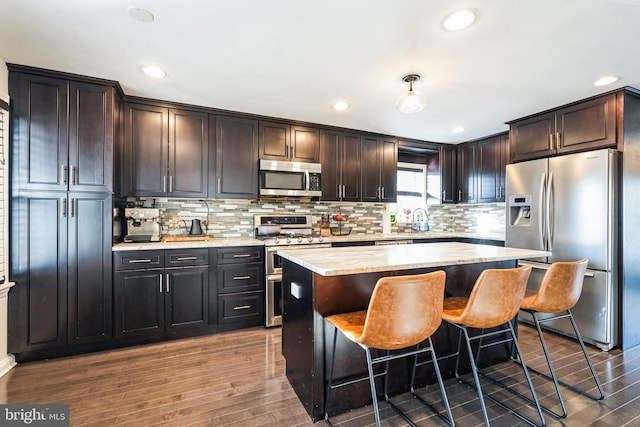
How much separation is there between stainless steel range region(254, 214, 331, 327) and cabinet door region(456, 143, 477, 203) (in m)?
2.49

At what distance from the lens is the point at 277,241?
327cm

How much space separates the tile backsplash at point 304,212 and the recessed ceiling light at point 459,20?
2.55 m

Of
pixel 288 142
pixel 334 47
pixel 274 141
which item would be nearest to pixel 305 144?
pixel 288 142

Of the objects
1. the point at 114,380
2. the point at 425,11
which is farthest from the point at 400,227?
the point at 114,380

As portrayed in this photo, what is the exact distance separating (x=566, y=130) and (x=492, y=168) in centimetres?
121

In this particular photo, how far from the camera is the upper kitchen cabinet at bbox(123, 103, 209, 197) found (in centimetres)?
297

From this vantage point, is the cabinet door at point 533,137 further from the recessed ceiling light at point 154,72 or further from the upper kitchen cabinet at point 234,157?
the recessed ceiling light at point 154,72

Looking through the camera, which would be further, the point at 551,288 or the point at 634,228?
the point at 634,228

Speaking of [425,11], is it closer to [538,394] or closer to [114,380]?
[538,394]

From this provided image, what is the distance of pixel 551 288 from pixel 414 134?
2886 millimetres

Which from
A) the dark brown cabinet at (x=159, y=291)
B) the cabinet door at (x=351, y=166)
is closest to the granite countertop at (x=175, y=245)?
the dark brown cabinet at (x=159, y=291)

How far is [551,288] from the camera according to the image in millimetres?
1904

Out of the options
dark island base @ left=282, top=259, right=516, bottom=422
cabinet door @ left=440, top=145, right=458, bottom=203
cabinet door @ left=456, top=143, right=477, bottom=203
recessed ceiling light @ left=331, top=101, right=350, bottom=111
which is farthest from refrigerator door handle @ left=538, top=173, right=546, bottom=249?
recessed ceiling light @ left=331, top=101, right=350, bottom=111

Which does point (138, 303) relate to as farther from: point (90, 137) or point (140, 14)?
point (140, 14)
